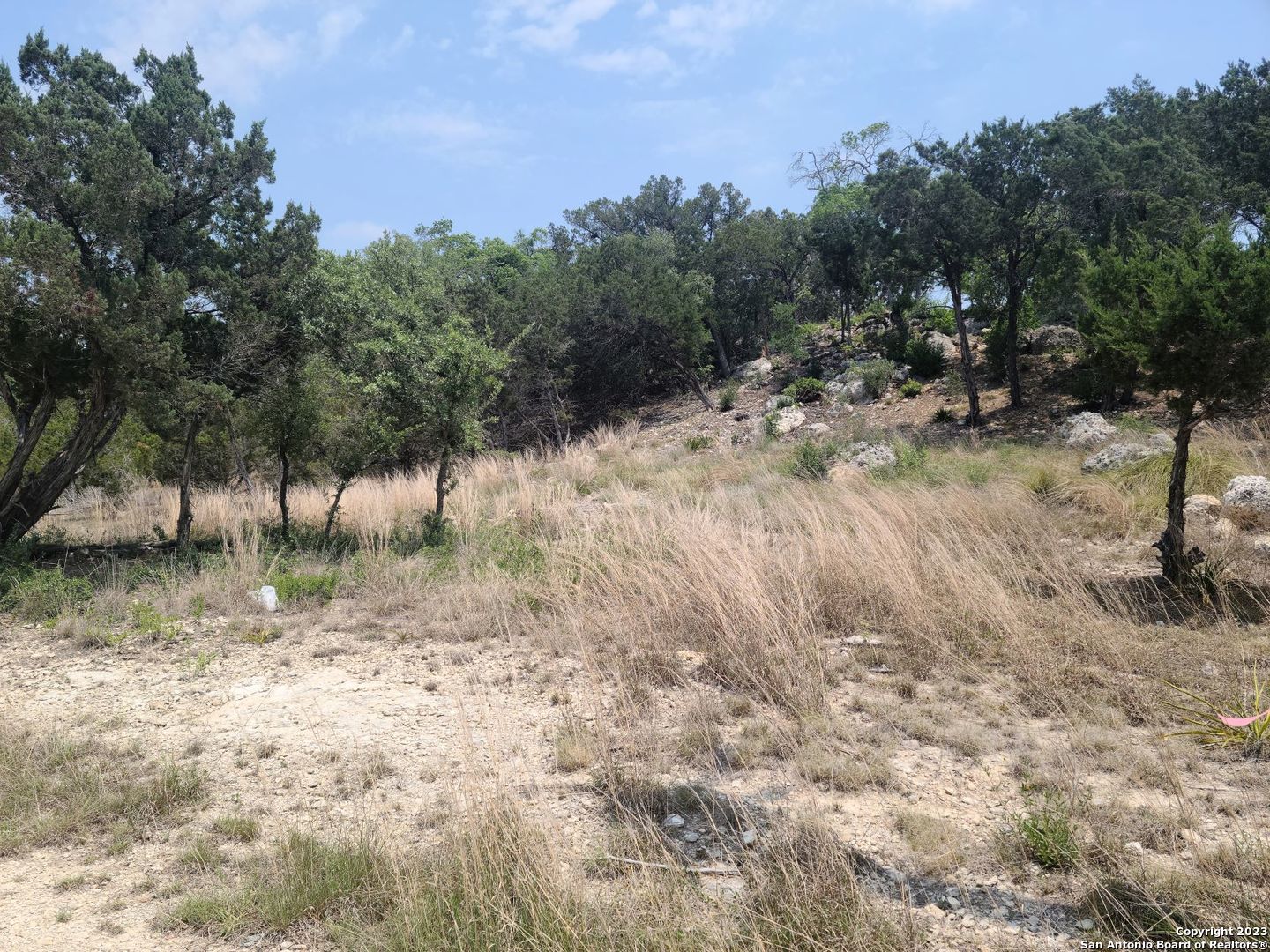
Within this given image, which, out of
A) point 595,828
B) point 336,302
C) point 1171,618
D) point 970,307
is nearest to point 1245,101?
point 970,307

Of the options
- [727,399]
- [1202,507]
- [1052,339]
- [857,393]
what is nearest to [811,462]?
[1202,507]

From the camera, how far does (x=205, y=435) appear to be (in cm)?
1404

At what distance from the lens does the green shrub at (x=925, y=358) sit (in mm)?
22688

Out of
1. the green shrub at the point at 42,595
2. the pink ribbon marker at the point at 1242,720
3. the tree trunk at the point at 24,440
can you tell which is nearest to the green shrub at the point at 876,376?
the tree trunk at the point at 24,440

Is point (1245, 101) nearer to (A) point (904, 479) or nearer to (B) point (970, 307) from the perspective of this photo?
(B) point (970, 307)

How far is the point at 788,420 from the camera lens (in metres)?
20.9

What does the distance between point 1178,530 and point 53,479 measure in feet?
42.0

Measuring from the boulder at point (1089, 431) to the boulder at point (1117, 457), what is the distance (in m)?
2.89

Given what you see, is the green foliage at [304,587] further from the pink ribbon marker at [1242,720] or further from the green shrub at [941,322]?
the green shrub at [941,322]

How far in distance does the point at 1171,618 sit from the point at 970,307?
2188cm

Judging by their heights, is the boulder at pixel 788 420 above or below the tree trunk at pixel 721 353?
below

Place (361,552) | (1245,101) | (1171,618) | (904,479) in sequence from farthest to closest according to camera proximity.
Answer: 1. (1245,101)
2. (904,479)
3. (361,552)
4. (1171,618)

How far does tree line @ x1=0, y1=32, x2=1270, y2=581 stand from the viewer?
8.00 m

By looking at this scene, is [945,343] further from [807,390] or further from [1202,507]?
[1202,507]
